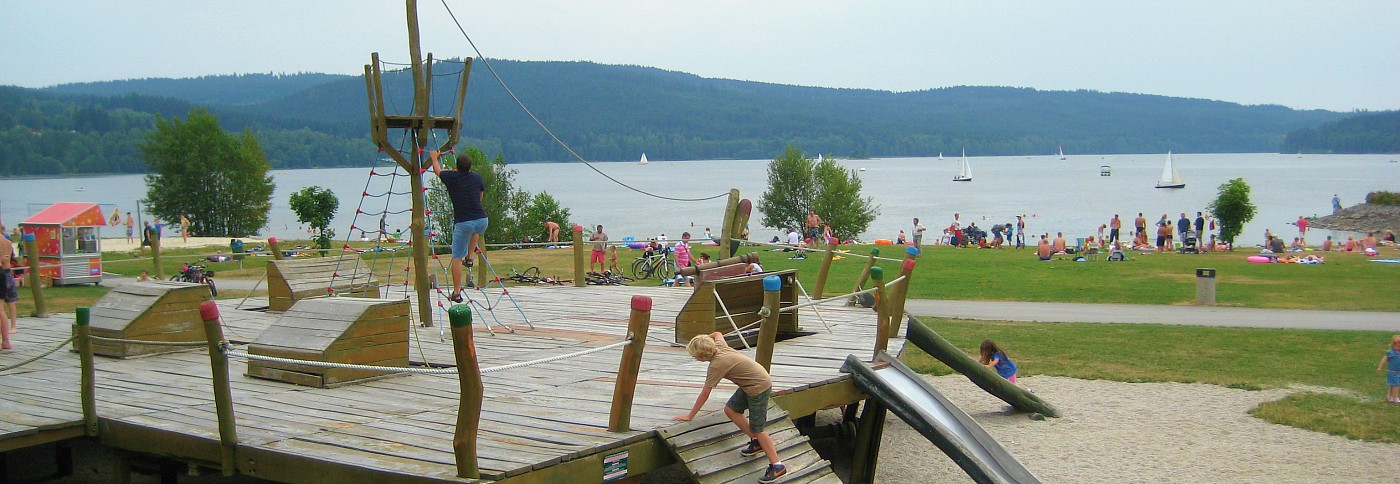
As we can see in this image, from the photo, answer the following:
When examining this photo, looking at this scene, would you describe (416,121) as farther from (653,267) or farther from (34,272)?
(653,267)

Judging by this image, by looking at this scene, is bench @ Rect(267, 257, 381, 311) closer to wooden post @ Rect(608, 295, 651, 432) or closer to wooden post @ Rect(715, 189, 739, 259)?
wooden post @ Rect(715, 189, 739, 259)

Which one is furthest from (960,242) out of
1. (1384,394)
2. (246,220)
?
(246,220)

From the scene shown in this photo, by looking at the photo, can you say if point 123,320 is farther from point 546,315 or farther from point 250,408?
point 546,315

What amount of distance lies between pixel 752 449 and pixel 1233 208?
40.4m

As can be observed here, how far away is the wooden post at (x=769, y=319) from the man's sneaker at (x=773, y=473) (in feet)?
3.43

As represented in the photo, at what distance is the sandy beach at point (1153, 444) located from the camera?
35.7 ft

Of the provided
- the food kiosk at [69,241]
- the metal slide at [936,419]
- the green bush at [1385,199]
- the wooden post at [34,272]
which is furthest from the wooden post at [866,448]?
the green bush at [1385,199]

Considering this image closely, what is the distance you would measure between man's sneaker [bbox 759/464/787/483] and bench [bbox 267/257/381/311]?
8031 mm

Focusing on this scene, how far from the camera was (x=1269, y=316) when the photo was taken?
20.4 meters

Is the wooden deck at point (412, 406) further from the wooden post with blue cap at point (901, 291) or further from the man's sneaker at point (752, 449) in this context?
the man's sneaker at point (752, 449)

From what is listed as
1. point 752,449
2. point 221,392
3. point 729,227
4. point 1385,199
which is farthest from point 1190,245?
point 1385,199

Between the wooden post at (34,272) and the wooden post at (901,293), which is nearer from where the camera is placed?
the wooden post at (901,293)

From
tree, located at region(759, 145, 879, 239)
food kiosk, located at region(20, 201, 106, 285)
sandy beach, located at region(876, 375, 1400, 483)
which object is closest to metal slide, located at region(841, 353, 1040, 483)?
sandy beach, located at region(876, 375, 1400, 483)

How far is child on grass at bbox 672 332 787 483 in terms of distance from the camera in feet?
24.7
